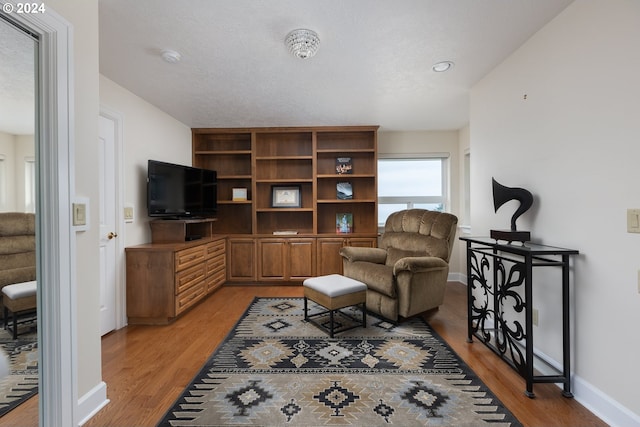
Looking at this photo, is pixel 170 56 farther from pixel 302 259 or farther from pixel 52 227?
pixel 302 259

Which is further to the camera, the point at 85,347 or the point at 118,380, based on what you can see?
the point at 118,380

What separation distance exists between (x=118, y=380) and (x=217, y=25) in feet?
8.14

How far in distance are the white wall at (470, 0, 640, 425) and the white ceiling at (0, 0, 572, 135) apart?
314 millimetres

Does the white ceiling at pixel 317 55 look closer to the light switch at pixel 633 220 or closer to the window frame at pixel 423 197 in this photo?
the window frame at pixel 423 197

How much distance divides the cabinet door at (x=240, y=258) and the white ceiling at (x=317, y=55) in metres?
1.88

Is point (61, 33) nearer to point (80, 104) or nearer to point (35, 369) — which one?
point (80, 104)

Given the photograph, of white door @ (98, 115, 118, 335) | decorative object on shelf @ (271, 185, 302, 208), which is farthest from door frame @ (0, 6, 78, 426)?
decorative object on shelf @ (271, 185, 302, 208)

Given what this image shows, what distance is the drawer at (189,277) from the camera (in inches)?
109

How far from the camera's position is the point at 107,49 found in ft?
6.63

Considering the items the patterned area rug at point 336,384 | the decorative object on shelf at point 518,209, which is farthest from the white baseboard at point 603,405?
the decorative object on shelf at point 518,209

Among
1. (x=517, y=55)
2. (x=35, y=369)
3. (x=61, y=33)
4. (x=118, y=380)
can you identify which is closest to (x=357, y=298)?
(x=118, y=380)

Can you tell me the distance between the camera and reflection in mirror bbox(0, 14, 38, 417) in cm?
116

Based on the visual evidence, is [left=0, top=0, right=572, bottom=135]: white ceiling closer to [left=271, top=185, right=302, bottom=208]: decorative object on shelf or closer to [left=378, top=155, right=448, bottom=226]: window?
[left=378, top=155, right=448, bottom=226]: window

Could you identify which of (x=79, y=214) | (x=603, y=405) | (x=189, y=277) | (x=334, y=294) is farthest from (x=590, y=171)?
(x=189, y=277)
